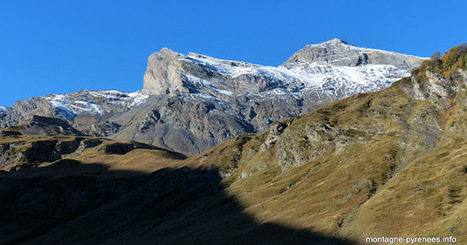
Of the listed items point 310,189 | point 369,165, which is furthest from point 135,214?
point 369,165

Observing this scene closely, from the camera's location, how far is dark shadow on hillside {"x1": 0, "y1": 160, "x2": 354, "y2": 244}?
94138 millimetres

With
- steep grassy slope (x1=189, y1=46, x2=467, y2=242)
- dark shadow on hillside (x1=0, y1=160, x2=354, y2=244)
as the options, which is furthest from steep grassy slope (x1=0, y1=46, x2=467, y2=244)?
dark shadow on hillside (x1=0, y1=160, x2=354, y2=244)

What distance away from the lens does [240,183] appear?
155500 millimetres

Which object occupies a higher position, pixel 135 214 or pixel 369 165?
pixel 135 214

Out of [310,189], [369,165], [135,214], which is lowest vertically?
[310,189]

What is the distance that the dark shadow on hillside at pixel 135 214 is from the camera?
94.1 metres

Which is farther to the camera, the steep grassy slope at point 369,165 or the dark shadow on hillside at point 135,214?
the dark shadow on hillside at point 135,214

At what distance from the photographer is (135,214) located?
156125 millimetres

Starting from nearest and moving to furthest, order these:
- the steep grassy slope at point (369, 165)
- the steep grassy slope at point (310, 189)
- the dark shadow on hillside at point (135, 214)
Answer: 1. the steep grassy slope at point (369, 165)
2. the steep grassy slope at point (310, 189)
3. the dark shadow on hillside at point (135, 214)

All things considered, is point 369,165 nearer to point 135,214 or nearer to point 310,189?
point 310,189

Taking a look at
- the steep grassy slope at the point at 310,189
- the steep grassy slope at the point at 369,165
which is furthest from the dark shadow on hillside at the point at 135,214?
the steep grassy slope at the point at 369,165

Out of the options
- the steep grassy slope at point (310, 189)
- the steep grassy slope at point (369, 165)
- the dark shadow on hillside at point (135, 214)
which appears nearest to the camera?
the steep grassy slope at point (369, 165)

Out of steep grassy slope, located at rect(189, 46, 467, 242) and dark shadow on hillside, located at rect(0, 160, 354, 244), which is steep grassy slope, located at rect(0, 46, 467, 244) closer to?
steep grassy slope, located at rect(189, 46, 467, 242)

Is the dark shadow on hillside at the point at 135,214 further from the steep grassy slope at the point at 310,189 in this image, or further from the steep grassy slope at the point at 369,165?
the steep grassy slope at the point at 369,165
